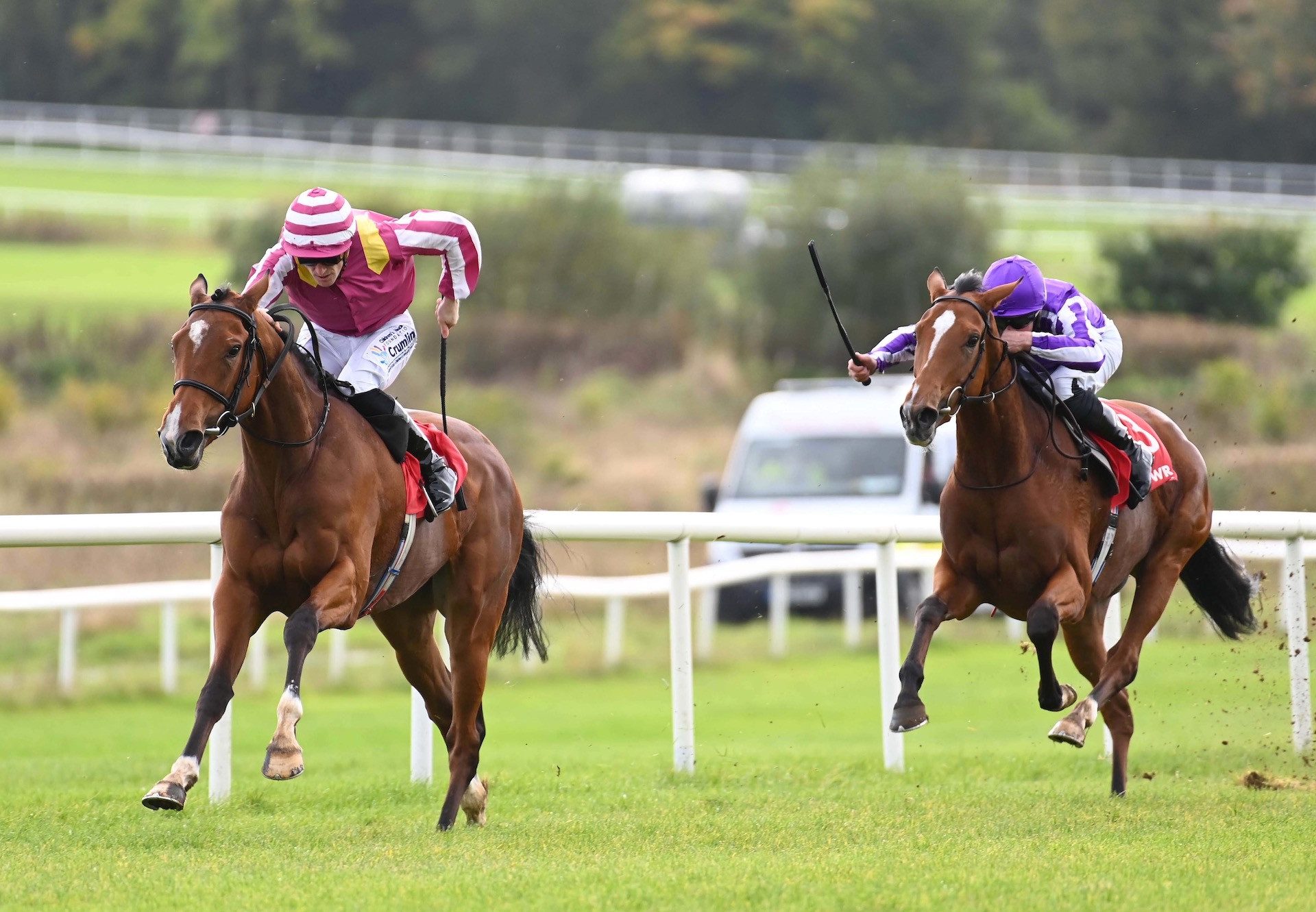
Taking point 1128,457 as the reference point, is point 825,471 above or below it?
below

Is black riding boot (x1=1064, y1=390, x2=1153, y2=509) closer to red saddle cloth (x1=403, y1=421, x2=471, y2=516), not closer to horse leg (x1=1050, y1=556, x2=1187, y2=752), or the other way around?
horse leg (x1=1050, y1=556, x2=1187, y2=752)

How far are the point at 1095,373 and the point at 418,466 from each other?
8.35 feet

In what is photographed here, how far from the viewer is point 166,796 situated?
4.89 m

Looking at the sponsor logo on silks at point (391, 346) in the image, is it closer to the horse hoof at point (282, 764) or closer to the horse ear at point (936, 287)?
the horse hoof at point (282, 764)

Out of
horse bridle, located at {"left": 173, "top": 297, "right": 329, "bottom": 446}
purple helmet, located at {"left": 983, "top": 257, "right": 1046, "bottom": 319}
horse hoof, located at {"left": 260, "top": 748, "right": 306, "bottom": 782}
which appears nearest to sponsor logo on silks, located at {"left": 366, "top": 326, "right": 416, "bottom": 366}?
horse bridle, located at {"left": 173, "top": 297, "right": 329, "bottom": 446}

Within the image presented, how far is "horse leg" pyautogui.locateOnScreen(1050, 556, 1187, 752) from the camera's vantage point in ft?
19.9

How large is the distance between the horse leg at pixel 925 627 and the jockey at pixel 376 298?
167 cm

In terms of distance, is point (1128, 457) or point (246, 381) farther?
point (1128, 457)

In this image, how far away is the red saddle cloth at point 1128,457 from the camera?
268 inches

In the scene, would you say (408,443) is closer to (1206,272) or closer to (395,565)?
(395,565)

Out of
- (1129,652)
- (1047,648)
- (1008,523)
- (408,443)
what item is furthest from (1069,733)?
(408,443)

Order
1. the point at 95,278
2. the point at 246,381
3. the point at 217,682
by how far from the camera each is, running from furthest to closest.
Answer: the point at 95,278
the point at 246,381
the point at 217,682

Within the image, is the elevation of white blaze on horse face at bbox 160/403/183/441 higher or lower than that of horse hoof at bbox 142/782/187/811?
higher

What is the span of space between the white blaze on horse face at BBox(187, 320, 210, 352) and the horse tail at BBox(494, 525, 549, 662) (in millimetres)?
1933
